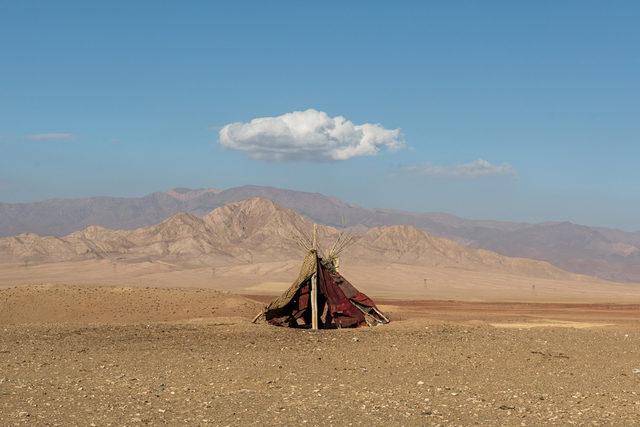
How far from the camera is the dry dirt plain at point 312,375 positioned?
33.6ft

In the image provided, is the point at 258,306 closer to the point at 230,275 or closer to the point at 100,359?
the point at 100,359

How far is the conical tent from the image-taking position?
21047 mm

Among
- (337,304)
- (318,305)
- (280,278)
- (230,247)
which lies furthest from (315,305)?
(230,247)

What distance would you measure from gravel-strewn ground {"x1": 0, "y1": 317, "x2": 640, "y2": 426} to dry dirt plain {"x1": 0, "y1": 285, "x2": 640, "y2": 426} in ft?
0.10

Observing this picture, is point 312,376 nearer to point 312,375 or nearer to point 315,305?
point 312,375

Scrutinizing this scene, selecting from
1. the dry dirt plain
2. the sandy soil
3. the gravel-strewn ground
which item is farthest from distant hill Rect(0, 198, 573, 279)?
the gravel-strewn ground

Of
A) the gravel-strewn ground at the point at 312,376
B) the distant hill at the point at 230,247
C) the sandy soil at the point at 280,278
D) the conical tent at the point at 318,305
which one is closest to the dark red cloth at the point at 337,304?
the conical tent at the point at 318,305

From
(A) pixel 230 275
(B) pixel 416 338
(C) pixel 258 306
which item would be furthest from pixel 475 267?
(B) pixel 416 338

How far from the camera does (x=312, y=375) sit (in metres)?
13.2

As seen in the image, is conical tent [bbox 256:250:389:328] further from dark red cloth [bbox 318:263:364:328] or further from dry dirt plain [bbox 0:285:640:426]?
dry dirt plain [bbox 0:285:640:426]

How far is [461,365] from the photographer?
1443cm

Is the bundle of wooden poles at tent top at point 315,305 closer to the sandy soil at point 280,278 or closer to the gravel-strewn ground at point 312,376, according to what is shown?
the gravel-strewn ground at point 312,376

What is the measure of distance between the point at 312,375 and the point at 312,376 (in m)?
0.09

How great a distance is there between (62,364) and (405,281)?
196 ft
